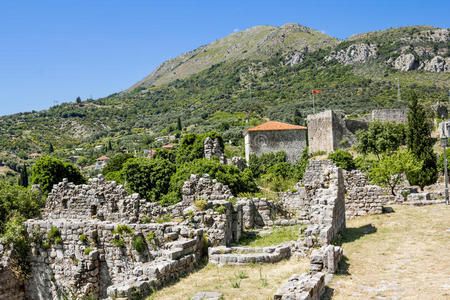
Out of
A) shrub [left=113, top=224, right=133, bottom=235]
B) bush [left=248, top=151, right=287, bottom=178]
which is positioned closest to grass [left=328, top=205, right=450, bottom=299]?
shrub [left=113, top=224, right=133, bottom=235]

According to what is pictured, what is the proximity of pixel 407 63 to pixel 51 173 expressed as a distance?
4177 inches

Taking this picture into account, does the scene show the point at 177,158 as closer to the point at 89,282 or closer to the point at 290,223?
the point at 290,223

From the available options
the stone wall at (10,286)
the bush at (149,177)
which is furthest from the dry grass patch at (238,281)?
the bush at (149,177)

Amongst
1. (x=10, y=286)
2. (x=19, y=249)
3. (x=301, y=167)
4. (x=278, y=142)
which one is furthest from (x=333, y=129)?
(x=10, y=286)

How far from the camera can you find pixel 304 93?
128 metres

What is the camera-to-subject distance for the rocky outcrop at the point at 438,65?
114 m

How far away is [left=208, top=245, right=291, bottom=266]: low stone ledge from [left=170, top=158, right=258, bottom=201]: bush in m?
17.4

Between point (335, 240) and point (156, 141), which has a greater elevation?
point (156, 141)

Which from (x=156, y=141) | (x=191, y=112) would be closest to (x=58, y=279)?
(x=156, y=141)

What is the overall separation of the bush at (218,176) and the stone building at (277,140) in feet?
84.1

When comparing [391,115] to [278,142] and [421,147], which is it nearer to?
[278,142]

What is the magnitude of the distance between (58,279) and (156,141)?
110578 millimetres

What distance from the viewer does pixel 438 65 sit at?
115125 millimetres

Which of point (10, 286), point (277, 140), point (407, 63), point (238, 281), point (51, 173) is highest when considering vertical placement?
point (407, 63)
